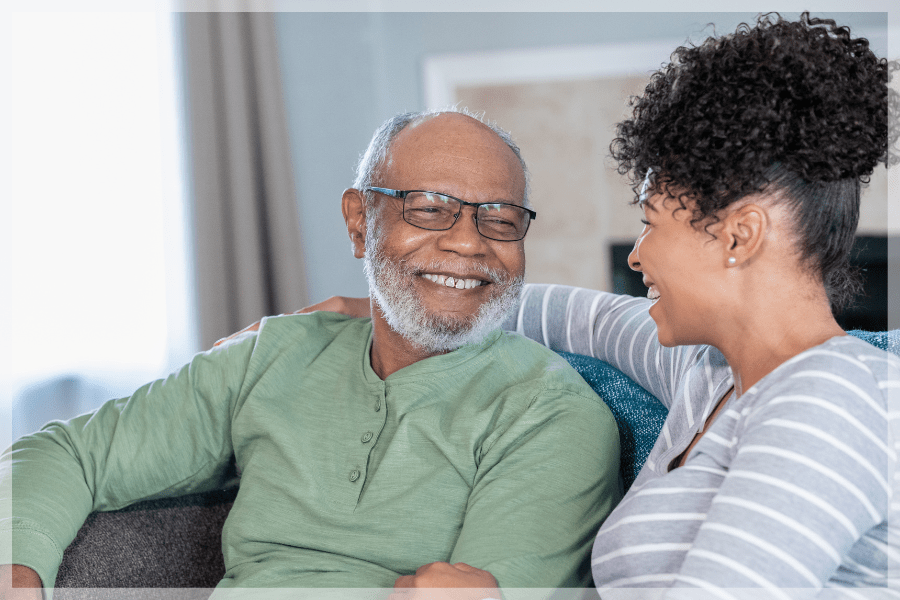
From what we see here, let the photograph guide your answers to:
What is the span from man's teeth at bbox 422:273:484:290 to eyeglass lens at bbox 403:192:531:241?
A: 0.29ft

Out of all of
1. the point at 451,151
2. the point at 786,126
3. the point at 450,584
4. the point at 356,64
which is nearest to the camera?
the point at 786,126

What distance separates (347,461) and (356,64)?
2.62 m

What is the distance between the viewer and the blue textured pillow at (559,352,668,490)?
1.24 meters

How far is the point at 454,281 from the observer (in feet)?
4.33

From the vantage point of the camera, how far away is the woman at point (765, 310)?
27.7 inches

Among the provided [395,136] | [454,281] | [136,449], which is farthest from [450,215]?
[136,449]

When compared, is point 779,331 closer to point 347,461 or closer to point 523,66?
point 347,461

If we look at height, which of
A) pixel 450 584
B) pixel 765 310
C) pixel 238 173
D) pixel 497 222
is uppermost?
pixel 238 173

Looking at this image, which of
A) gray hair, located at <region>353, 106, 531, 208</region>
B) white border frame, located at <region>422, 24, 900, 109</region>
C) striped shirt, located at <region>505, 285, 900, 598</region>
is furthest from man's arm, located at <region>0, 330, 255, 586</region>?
white border frame, located at <region>422, 24, 900, 109</region>

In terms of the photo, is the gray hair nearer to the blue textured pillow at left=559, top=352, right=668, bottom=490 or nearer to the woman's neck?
the blue textured pillow at left=559, top=352, right=668, bottom=490

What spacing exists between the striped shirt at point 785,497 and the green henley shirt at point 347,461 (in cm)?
16

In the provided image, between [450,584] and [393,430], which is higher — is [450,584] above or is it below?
below

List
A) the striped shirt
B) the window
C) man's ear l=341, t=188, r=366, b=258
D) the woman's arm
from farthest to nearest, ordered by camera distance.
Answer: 1. the window
2. man's ear l=341, t=188, r=366, b=258
3. the woman's arm
4. the striped shirt

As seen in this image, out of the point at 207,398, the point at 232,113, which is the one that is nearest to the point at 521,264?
the point at 207,398
